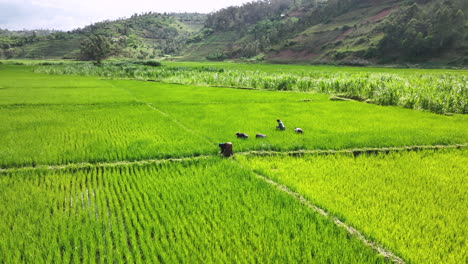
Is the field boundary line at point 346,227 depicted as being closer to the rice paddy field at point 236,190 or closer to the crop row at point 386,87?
the rice paddy field at point 236,190

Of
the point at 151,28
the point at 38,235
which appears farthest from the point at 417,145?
the point at 151,28

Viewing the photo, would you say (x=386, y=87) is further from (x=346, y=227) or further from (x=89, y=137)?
(x=89, y=137)

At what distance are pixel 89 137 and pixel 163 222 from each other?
5.60 meters

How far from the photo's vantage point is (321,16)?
78875 mm

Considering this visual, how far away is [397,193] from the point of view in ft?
15.2

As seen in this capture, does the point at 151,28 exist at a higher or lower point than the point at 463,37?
higher

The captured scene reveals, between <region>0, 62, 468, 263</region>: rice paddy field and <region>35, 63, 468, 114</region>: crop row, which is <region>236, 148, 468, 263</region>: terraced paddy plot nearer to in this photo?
<region>0, 62, 468, 263</region>: rice paddy field

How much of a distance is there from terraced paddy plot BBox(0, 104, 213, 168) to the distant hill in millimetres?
42125

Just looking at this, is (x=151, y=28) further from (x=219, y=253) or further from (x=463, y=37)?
(x=219, y=253)

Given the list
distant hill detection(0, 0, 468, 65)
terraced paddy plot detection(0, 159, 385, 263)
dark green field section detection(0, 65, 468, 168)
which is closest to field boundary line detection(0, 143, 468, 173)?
dark green field section detection(0, 65, 468, 168)

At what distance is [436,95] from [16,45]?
387ft

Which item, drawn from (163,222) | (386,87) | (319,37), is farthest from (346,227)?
(319,37)

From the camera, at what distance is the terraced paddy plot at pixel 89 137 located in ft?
22.1

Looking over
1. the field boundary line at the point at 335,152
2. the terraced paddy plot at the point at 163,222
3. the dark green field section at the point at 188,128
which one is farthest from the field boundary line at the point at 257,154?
the terraced paddy plot at the point at 163,222
